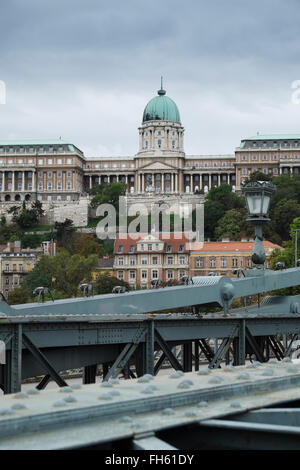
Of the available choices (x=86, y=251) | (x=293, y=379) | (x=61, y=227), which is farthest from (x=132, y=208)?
(x=293, y=379)

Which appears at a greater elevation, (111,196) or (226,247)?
(111,196)

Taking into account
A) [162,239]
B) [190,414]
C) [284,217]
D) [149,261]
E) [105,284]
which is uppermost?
[284,217]

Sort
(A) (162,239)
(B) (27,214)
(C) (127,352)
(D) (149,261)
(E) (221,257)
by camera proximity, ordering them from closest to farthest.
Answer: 1. (C) (127,352)
2. (E) (221,257)
3. (D) (149,261)
4. (A) (162,239)
5. (B) (27,214)

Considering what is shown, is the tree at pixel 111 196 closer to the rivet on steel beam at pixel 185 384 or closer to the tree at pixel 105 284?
the tree at pixel 105 284

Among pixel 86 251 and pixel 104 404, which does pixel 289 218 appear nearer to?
pixel 86 251

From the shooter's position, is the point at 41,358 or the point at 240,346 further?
the point at 240,346

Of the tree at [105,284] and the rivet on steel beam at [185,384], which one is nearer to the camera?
the rivet on steel beam at [185,384]

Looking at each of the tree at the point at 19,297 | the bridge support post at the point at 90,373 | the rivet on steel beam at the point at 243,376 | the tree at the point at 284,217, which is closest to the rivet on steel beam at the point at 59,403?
the rivet on steel beam at the point at 243,376

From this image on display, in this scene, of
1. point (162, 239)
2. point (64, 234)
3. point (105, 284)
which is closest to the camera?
point (105, 284)

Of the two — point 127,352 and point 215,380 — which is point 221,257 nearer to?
point 127,352

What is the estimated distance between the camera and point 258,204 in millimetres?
24375

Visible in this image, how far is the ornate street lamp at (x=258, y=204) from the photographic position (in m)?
24.1

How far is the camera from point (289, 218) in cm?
14025

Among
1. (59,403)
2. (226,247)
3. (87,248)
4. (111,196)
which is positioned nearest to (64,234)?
(87,248)
